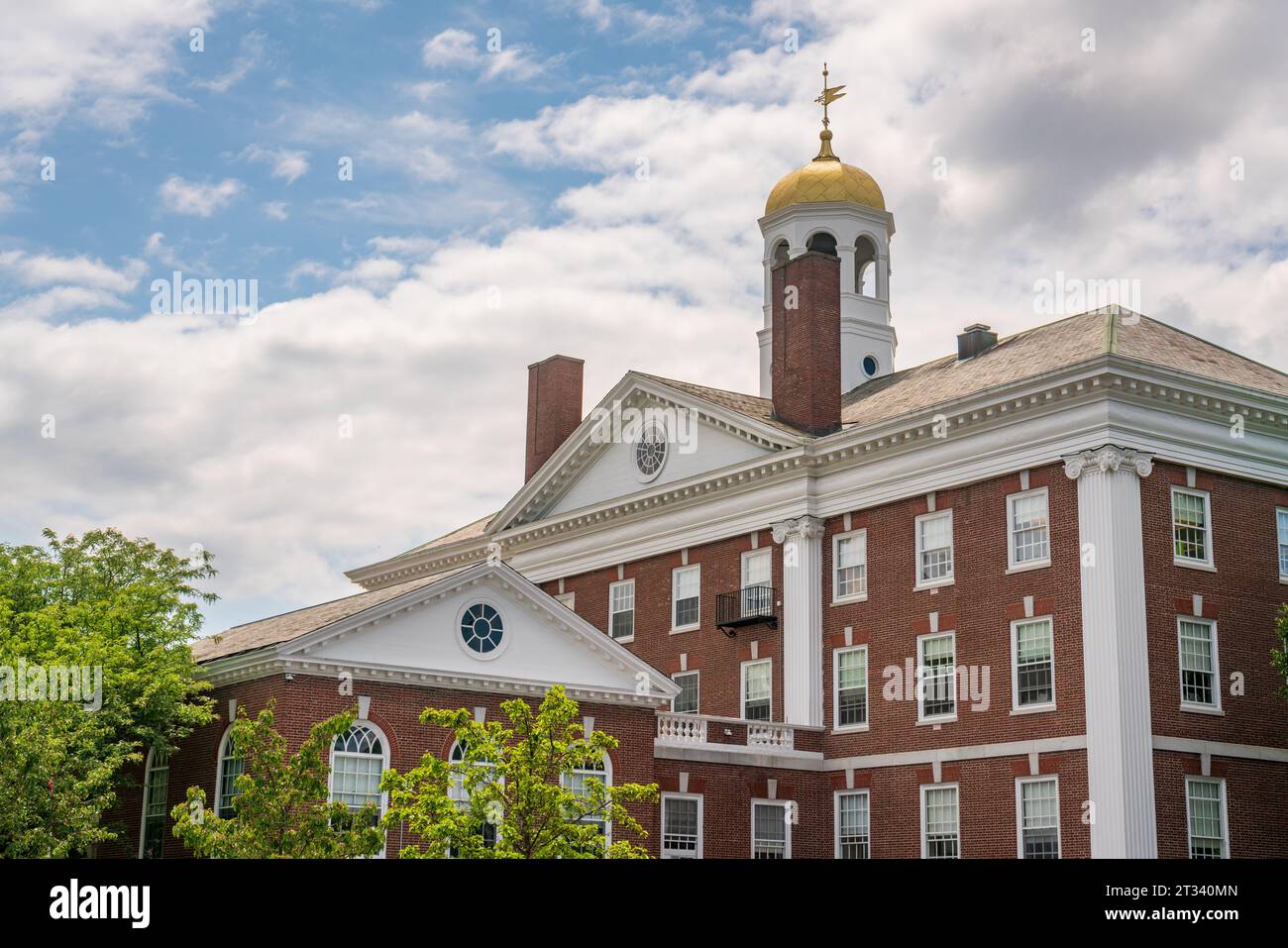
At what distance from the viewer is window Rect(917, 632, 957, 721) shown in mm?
39094

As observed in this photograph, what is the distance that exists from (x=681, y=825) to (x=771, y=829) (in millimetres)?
2735

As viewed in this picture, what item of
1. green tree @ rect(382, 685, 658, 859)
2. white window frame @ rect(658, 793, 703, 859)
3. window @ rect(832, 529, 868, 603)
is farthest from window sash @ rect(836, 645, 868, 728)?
green tree @ rect(382, 685, 658, 859)

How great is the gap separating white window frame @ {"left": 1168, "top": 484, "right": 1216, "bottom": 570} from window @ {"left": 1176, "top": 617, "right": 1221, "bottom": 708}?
4.32 ft

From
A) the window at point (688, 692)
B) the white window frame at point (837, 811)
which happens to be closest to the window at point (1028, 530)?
the white window frame at point (837, 811)

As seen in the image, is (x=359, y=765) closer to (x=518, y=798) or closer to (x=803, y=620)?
(x=518, y=798)

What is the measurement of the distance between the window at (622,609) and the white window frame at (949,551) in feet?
37.8

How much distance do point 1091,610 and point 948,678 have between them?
478 centimetres

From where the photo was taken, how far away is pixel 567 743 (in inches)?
1116

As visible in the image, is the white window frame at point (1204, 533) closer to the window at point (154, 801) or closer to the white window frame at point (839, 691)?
the white window frame at point (839, 691)

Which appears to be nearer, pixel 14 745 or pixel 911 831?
pixel 14 745

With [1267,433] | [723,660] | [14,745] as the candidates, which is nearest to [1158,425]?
[1267,433]

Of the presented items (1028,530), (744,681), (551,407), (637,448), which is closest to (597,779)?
(744,681)
